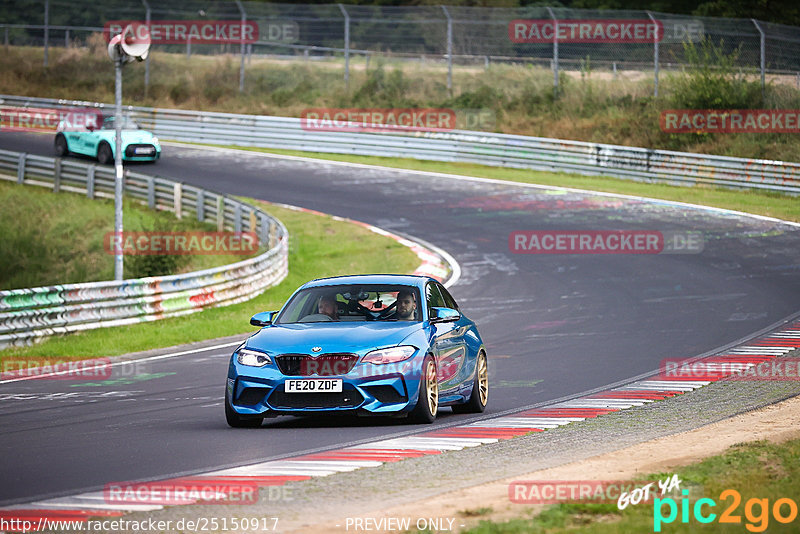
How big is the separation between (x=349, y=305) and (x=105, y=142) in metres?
28.6

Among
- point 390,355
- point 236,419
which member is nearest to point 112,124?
point 236,419

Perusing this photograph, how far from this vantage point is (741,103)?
128 ft

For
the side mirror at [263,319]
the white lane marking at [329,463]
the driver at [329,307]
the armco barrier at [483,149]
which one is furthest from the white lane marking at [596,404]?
the armco barrier at [483,149]

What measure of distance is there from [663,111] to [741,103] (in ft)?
8.27

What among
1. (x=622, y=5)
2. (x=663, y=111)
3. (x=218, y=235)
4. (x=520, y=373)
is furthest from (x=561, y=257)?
(x=622, y=5)

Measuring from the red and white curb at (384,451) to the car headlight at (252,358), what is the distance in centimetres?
136

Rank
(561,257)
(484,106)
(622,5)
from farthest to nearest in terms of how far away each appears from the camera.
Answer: (622,5), (484,106), (561,257)

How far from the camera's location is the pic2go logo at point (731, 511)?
20.2 feet

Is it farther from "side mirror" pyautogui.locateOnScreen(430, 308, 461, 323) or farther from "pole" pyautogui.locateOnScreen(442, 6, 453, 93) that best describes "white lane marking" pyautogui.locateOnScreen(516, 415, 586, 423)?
"pole" pyautogui.locateOnScreen(442, 6, 453, 93)

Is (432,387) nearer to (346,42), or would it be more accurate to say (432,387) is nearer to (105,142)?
(105,142)

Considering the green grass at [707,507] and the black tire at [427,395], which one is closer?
the green grass at [707,507]

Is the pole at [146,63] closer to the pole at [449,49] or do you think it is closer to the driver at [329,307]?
the pole at [449,49]

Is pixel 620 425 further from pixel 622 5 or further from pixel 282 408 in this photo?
pixel 622 5

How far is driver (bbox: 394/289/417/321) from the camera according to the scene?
36.8 feet
